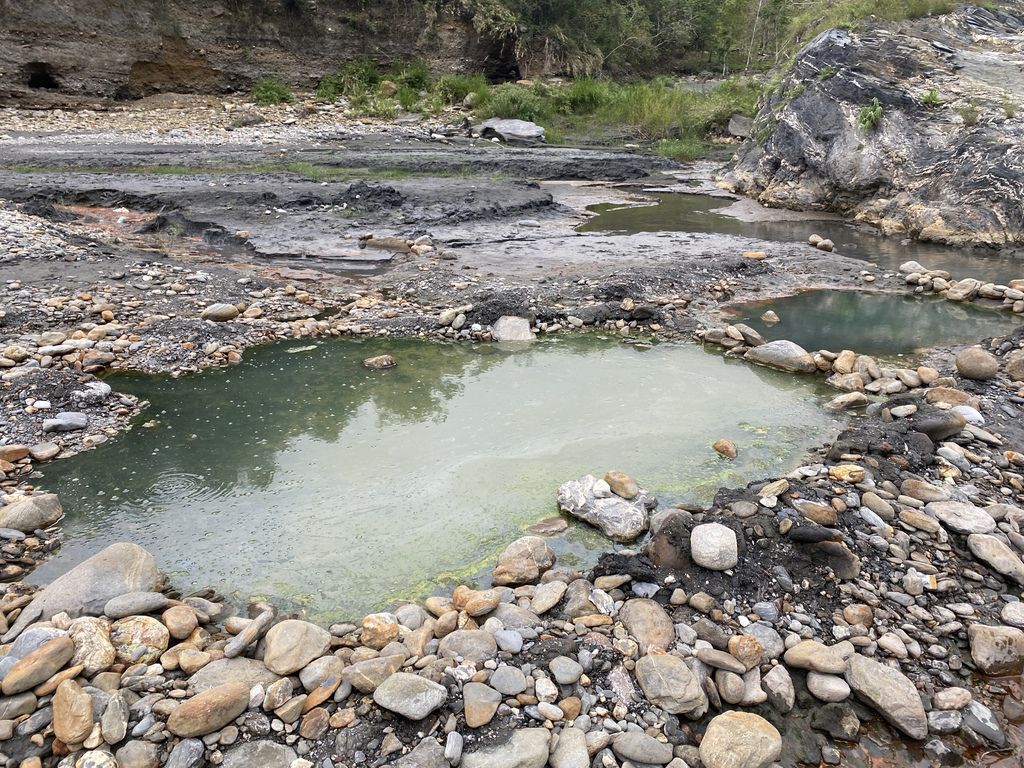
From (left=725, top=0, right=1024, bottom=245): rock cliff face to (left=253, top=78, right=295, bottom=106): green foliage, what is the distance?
1693cm

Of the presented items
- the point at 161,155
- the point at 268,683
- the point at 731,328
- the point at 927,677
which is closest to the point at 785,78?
the point at 731,328

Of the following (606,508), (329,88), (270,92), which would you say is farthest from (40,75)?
(606,508)

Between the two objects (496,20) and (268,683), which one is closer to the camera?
(268,683)

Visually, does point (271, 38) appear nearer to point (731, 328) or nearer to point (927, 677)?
point (731, 328)

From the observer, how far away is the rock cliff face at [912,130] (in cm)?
1084

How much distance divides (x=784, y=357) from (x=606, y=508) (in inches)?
122

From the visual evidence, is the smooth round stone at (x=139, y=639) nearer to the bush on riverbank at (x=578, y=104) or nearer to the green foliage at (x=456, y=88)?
the bush on riverbank at (x=578, y=104)

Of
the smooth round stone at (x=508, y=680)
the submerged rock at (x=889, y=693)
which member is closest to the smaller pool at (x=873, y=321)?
the submerged rock at (x=889, y=693)

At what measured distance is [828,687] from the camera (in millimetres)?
2746

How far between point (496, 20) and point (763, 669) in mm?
29457

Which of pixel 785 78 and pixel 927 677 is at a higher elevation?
pixel 785 78

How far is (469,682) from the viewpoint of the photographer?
8.72ft

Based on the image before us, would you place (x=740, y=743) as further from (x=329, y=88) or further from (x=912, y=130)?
(x=329, y=88)

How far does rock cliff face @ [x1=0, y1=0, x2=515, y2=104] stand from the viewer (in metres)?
19.6
